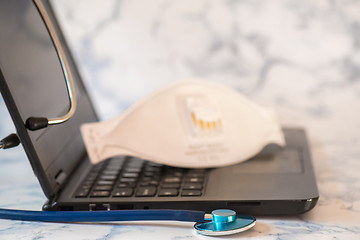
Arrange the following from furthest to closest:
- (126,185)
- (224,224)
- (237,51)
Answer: (237,51)
(126,185)
(224,224)

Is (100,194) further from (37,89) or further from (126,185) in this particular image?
(37,89)

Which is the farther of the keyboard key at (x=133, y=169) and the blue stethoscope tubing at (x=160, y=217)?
the keyboard key at (x=133, y=169)

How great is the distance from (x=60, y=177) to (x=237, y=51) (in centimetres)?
46

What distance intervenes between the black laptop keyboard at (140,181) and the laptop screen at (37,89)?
38mm

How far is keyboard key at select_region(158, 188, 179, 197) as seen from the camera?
64cm

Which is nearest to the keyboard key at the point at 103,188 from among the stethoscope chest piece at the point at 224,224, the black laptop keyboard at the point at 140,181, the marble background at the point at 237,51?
the black laptop keyboard at the point at 140,181

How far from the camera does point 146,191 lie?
0.65 m

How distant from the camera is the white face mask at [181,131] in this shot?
0.72m

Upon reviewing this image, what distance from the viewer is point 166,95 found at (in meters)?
0.74

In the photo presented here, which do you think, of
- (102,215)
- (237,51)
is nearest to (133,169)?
(102,215)

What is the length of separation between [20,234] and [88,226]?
0.22ft

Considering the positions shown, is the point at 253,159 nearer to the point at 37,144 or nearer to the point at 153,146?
the point at 153,146

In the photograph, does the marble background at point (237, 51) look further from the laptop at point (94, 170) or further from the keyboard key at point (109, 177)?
the keyboard key at point (109, 177)

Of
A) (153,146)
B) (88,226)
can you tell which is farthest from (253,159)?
(88,226)
